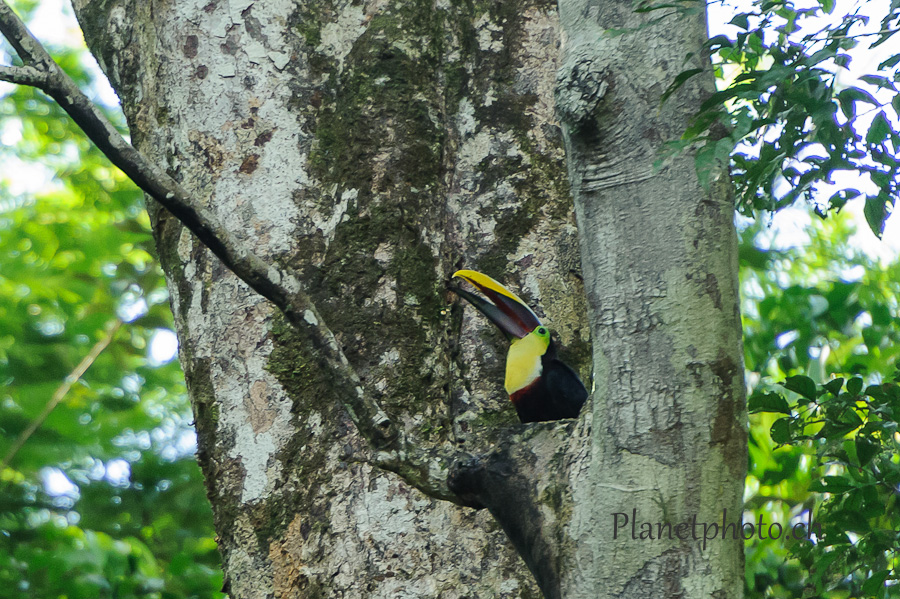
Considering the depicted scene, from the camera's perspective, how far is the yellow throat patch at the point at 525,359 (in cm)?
221

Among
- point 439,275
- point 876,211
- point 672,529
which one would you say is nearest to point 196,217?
point 439,275

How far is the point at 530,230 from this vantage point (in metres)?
2.38

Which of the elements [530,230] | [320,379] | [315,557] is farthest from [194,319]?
[530,230]

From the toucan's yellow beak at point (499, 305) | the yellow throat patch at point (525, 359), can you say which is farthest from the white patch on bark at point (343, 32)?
the yellow throat patch at point (525, 359)

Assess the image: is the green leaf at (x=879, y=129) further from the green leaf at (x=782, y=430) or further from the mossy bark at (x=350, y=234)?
the mossy bark at (x=350, y=234)

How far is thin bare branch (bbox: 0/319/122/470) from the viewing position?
158 inches

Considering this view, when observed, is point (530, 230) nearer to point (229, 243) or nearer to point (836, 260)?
point (229, 243)

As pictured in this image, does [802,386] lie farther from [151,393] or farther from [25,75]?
[151,393]

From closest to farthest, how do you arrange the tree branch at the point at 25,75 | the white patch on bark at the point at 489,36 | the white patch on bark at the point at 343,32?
the tree branch at the point at 25,75
the white patch on bark at the point at 343,32
the white patch on bark at the point at 489,36

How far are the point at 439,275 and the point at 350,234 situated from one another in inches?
9.9

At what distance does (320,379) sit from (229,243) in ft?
1.94

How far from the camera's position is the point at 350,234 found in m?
2.20

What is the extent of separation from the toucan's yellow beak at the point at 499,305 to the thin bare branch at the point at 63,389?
2712 millimetres

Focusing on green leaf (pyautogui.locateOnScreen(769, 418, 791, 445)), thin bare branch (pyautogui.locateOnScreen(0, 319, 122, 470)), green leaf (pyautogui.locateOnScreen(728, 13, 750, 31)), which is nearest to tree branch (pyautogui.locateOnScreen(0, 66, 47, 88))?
green leaf (pyautogui.locateOnScreen(728, 13, 750, 31))
